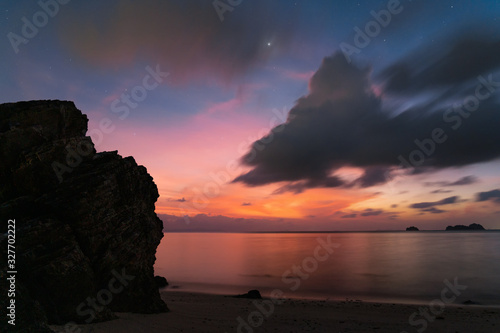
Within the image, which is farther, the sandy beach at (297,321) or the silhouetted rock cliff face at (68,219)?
the sandy beach at (297,321)

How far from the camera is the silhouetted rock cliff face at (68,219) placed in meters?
11.9

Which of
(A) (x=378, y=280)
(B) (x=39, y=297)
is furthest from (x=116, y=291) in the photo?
(A) (x=378, y=280)

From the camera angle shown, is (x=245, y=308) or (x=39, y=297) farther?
(x=245, y=308)

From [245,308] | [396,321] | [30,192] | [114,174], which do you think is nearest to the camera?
[30,192]

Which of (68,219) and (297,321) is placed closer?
(68,219)

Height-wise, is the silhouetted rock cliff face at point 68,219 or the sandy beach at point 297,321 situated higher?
the silhouetted rock cliff face at point 68,219

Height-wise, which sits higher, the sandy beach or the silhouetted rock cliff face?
the silhouetted rock cliff face

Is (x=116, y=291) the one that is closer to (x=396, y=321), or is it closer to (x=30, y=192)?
(x=30, y=192)

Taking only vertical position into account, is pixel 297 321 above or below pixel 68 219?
below

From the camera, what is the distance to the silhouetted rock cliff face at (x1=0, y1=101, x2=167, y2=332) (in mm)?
11867

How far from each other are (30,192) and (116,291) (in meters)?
6.79

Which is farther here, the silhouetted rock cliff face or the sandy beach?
the sandy beach

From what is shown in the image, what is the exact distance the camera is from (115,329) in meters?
12.3

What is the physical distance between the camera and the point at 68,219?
1338 centimetres
